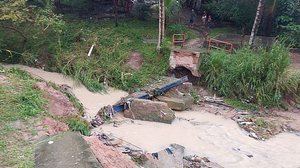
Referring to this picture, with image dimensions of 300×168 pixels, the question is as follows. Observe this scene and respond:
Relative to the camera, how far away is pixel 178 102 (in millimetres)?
14836

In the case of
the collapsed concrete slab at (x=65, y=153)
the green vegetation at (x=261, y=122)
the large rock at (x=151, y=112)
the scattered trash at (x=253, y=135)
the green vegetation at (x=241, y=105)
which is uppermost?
the collapsed concrete slab at (x=65, y=153)

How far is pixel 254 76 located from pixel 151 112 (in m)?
4.92

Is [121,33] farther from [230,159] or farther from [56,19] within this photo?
[230,159]

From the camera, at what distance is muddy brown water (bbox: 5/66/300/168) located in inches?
452

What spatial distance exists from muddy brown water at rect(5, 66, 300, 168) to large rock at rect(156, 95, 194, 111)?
257mm

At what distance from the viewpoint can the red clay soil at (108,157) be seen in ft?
24.1

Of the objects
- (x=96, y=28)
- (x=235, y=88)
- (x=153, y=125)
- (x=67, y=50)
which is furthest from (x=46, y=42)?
(x=235, y=88)

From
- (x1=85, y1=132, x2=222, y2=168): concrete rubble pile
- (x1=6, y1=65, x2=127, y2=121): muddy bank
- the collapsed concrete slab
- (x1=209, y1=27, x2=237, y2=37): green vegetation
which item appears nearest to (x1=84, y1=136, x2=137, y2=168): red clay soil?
(x1=85, y1=132, x2=222, y2=168): concrete rubble pile

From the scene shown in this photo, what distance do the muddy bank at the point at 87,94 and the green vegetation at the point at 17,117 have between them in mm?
2697

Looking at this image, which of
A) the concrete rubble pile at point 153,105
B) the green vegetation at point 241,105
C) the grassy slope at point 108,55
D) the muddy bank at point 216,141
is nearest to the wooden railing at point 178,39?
the grassy slope at point 108,55

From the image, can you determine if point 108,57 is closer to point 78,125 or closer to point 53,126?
point 78,125

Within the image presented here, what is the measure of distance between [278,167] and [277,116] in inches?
165

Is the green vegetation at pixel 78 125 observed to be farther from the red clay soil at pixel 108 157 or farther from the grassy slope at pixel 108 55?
the grassy slope at pixel 108 55

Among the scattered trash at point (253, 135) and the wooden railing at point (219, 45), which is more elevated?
the wooden railing at point (219, 45)
